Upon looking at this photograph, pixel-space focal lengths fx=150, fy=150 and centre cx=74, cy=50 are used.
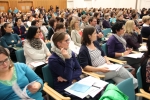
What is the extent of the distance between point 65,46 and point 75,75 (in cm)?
45

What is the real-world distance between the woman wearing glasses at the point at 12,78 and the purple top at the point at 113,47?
1.93 metres

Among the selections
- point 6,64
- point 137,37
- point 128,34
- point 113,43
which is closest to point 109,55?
point 113,43

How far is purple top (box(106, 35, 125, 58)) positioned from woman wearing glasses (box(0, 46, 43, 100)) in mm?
1932

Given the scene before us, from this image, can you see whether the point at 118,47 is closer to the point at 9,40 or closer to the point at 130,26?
the point at 130,26

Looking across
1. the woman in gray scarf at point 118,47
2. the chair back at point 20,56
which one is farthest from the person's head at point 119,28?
the chair back at point 20,56

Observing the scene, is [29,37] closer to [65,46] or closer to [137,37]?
[65,46]

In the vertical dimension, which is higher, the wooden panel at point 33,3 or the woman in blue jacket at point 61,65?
the wooden panel at point 33,3

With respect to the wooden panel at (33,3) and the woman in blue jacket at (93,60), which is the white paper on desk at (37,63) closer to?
the woman in blue jacket at (93,60)

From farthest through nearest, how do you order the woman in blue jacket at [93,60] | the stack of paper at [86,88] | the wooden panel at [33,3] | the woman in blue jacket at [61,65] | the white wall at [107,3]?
the wooden panel at [33,3] → the white wall at [107,3] → the woman in blue jacket at [93,60] → the woman in blue jacket at [61,65] → the stack of paper at [86,88]

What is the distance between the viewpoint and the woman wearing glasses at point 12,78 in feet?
4.98

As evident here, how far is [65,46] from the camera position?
7.09ft

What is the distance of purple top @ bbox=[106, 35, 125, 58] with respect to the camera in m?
3.21

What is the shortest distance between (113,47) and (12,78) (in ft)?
7.35

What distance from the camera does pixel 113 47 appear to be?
3244 mm
